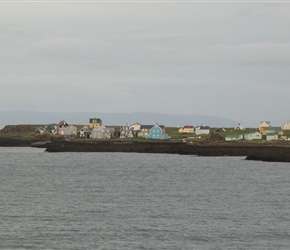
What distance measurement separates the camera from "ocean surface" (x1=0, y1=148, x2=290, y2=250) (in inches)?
1575

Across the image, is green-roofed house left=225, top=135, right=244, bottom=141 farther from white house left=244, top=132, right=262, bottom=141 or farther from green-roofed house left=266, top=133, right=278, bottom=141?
green-roofed house left=266, top=133, right=278, bottom=141

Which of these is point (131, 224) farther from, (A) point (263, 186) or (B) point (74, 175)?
(B) point (74, 175)

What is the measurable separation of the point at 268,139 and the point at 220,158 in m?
52.5

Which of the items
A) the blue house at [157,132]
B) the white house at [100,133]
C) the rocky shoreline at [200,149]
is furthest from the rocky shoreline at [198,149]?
the blue house at [157,132]

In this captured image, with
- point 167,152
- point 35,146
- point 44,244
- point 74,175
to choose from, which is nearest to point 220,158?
point 167,152

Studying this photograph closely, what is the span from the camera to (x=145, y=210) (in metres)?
52.0

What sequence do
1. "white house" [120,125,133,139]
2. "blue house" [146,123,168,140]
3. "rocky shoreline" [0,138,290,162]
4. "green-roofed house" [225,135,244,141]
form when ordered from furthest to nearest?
"white house" [120,125,133,139], "blue house" [146,123,168,140], "green-roofed house" [225,135,244,141], "rocky shoreline" [0,138,290,162]

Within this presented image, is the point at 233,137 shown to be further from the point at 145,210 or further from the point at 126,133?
the point at 145,210

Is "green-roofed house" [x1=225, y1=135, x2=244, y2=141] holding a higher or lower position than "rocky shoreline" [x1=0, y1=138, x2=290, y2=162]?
higher

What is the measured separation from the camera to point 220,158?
13200 cm

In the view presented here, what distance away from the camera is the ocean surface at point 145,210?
40.0 metres

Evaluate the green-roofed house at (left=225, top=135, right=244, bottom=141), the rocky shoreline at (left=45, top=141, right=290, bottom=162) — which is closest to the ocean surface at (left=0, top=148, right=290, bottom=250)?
the rocky shoreline at (left=45, top=141, right=290, bottom=162)

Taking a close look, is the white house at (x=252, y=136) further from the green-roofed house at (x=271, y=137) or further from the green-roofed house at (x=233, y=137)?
the green-roofed house at (x=271, y=137)

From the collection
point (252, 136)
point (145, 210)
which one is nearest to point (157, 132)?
point (252, 136)
